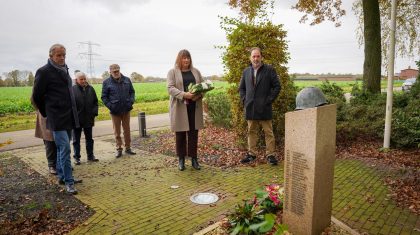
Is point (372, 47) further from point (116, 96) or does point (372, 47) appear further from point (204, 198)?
point (204, 198)

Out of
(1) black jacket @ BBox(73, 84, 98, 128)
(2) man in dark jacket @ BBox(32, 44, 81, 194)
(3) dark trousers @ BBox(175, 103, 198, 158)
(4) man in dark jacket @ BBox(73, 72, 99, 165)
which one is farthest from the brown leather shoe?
(3) dark trousers @ BBox(175, 103, 198, 158)

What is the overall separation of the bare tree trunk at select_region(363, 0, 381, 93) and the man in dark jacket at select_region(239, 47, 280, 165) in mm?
5756

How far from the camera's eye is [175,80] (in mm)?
6273

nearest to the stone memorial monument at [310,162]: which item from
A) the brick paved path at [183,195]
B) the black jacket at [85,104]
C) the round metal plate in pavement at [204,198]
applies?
the brick paved path at [183,195]

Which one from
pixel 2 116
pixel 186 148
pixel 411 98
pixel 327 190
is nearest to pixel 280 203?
pixel 327 190

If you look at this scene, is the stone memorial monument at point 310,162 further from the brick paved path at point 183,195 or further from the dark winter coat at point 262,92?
the dark winter coat at point 262,92

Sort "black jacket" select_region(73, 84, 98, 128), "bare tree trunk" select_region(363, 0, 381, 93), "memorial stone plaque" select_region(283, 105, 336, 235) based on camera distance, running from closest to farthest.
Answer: "memorial stone plaque" select_region(283, 105, 336, 235), "black jacket" select_region(73, 84, 98, 128), "bare tree trunk" select_region(363, 0, 381, 93)

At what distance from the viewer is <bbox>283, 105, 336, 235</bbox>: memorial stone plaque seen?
3.24 meters

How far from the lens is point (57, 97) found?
5.22 metres

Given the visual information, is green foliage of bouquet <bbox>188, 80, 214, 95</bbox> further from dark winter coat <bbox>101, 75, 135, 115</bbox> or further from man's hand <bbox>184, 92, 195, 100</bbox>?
dark winter coat <bbox>101, 75, 135, 115</bbox>

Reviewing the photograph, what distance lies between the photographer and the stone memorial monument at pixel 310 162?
3248mm

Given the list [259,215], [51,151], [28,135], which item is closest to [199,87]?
[259,215]

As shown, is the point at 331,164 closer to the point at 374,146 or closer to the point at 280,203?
the point at 280,203

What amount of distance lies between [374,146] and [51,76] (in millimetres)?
7561
